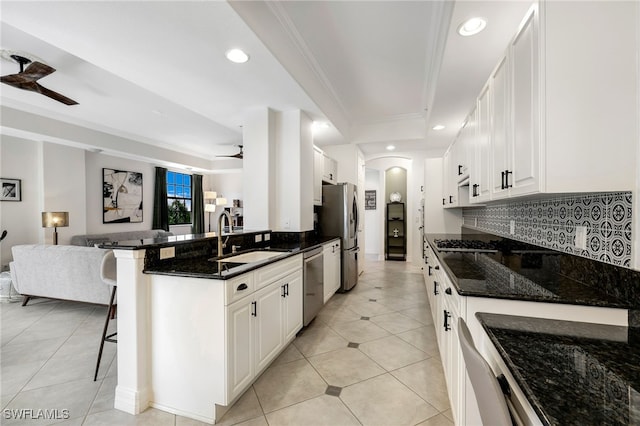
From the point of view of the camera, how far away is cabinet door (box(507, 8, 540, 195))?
3.83ft

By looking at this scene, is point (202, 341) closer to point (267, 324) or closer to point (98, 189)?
point (267, 324)

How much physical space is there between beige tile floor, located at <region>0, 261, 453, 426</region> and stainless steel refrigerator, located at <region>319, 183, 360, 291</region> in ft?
2.78

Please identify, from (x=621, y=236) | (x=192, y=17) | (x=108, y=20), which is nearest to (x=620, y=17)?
(x=621, y=236)

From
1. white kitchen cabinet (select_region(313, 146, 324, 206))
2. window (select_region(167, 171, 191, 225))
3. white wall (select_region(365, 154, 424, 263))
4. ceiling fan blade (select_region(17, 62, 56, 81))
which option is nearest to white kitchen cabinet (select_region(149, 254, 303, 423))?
white kitchen cabinet (select_region(313, 146, 324, 206))

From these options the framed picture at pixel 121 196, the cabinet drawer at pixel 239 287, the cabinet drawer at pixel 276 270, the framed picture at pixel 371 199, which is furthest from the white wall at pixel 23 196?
the framed picture at pixel 371 199

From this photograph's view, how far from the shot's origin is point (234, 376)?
170 cm

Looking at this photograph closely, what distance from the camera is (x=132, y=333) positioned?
1.75 metres

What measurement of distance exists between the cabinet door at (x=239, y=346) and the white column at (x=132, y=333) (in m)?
0.63

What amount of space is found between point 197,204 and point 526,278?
851 centimetres

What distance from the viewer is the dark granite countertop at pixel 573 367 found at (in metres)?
0.57

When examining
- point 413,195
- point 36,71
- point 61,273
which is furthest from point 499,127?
point 61,273

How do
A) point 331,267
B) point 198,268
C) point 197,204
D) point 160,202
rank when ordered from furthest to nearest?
point 197,204 < point 160,202 < point 331,267 < point 198,268

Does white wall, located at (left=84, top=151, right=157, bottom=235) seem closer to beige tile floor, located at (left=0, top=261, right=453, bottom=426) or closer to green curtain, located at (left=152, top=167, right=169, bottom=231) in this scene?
green curtain, located at (left=152, top=167, right=169, bottom=231)

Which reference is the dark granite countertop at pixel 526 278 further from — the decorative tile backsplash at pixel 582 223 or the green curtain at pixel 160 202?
the green curtain at pixel 160 202
